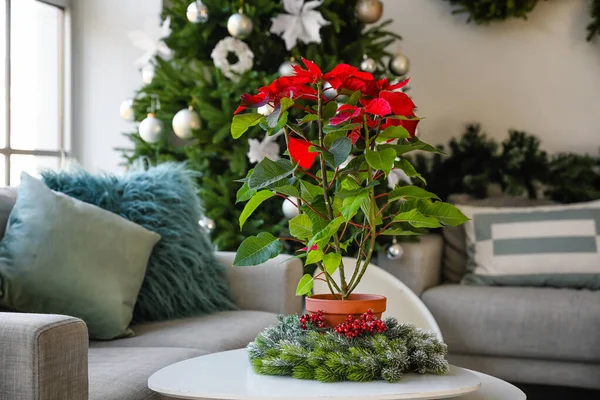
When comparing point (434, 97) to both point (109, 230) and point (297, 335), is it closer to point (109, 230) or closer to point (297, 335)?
point (109, 230)

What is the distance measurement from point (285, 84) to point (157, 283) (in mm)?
983

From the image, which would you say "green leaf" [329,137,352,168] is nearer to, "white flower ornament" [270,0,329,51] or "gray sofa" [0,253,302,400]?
"gray sofa" [0,253,302,400]

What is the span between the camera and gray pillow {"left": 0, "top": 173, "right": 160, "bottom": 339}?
1.82 metres

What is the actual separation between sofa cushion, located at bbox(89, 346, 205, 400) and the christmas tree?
1.10m

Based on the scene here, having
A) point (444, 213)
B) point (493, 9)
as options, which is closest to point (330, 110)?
point (444, 213)

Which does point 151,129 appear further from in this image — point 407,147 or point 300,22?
point 407,147

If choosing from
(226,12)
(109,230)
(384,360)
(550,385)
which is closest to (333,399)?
(384,360)

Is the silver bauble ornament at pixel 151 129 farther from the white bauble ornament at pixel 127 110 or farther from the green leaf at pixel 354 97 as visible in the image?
the green leaf at pixel 354 97

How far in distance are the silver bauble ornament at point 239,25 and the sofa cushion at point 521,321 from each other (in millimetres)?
1145

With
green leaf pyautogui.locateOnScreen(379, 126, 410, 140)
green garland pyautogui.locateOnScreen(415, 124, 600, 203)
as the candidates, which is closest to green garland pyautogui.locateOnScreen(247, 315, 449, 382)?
green leaf pyautogui.locateOnScreen(379, 126, 410, 140)

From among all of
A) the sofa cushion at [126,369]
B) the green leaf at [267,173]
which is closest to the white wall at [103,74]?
the sofa cushion at [126,369]

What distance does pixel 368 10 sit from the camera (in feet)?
9.80

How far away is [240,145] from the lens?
2.93m

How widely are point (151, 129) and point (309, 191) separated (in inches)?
61.9
